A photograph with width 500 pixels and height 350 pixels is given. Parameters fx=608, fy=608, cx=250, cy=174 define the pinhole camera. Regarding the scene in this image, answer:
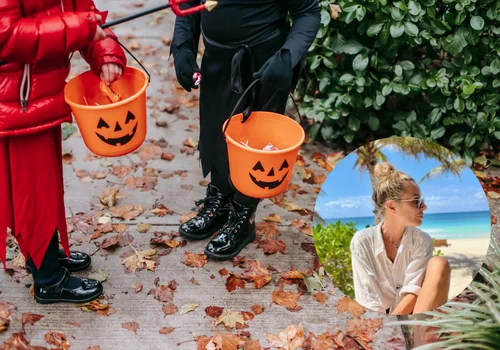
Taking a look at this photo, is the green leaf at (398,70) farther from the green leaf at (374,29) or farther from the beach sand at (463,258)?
the beach sand at (463,258)

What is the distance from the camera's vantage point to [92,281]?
10.8 ft

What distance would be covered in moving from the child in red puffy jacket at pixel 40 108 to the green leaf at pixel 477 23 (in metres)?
2.42

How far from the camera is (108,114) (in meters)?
2.61

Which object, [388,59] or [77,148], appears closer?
[388,59]

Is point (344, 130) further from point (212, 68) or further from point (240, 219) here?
point (212, 68)

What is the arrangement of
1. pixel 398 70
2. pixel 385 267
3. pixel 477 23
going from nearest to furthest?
1. pixel 385 267
2. pixel 477 23
3. pixel 398 70

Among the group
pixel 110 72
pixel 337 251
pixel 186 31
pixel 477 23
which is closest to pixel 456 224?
pixel 337 251

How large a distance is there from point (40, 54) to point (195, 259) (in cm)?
162

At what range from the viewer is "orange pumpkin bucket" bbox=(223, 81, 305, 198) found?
107 inches

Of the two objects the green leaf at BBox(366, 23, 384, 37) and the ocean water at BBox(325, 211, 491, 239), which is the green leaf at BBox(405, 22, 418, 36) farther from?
the ocean water at BBox(325, 211, 491, 239)

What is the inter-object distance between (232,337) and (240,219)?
2.62ft

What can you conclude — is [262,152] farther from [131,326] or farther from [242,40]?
[131,326]

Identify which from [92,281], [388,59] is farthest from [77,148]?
[388,59]

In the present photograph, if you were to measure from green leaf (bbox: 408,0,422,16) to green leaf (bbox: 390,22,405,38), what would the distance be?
0.11 meters
